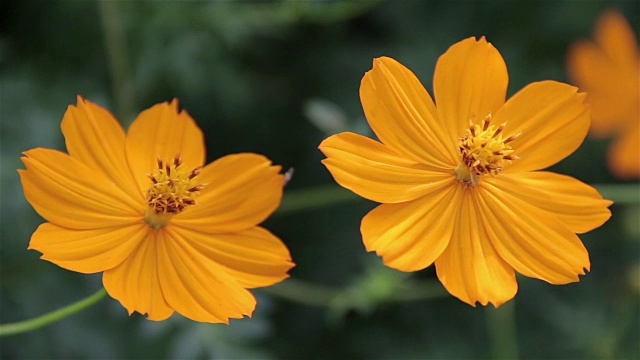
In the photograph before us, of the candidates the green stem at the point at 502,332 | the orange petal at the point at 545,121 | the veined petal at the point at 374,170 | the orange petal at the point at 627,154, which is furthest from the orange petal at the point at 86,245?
the orange petal at the point at 627,154

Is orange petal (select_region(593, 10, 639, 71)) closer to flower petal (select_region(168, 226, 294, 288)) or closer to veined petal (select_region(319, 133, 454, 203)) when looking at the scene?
veined petal (select_region(319, 133, 454, 203))

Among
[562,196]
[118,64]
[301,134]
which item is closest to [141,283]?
[562,196]

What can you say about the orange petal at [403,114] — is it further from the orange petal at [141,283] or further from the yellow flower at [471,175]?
the orange petal at [141,283]

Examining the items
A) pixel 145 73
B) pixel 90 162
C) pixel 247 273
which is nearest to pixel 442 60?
pixel 247 273

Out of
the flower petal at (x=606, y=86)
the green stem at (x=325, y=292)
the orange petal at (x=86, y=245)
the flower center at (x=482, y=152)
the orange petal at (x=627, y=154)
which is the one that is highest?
the flower center at (x=482, y=152)

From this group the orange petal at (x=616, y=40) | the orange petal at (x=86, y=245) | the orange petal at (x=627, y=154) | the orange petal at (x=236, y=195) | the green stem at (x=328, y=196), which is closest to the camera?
the orange petal at (x=86, y=245)

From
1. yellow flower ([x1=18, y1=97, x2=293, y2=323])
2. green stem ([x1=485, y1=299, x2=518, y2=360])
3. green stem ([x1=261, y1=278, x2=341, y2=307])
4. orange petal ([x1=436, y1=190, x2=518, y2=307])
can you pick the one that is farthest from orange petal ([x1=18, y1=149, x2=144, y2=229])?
green stem ([x1=485, y1=299, x2=518, y2=360])

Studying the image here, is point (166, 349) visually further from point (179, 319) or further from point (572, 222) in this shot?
point (572, 222)
